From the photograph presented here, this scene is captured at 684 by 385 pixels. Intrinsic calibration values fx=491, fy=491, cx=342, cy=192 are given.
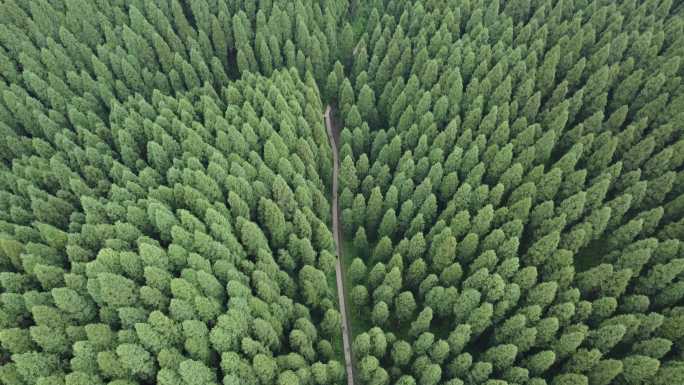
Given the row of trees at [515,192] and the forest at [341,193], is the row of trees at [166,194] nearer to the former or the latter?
the forest at [341,193]

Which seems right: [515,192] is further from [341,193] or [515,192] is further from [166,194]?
[166,194]

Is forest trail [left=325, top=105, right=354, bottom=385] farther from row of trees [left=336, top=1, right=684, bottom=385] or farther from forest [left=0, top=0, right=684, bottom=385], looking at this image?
row of trees [left=336, top=1, right=684, bottom=385]

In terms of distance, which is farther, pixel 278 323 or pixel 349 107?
pixel 349 107

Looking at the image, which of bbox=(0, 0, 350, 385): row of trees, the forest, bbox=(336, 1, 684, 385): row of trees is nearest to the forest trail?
the forest

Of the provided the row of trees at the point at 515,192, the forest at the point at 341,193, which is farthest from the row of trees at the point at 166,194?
the row of trees at the point at 515,192

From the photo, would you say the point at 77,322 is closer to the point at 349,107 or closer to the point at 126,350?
the point at 126,350

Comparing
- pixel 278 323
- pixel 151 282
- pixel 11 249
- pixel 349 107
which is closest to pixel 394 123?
pixel 349 107
